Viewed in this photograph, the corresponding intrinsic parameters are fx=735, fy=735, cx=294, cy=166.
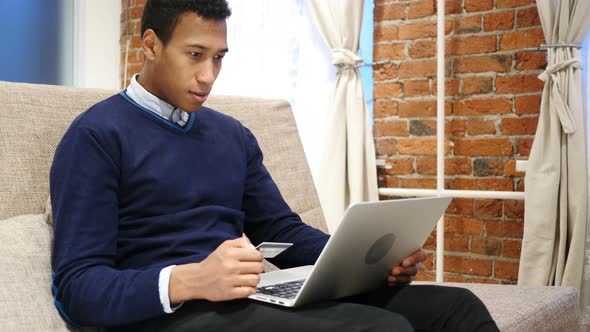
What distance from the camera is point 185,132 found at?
1405 millimetres

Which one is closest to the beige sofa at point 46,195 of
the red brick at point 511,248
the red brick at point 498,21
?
the red brick at point 511,248

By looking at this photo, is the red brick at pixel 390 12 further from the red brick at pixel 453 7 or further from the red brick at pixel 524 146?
the red brick at pixel 524 146

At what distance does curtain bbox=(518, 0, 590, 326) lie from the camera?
8.14 ft

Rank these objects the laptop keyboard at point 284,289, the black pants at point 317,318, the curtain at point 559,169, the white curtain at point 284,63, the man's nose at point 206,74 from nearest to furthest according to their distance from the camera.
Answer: the black pants at point 317,318 < the laptop keyboard at point 284,289 < the man's nose at point 206,74 < the curtain at point 559,169 < the white curtain at point 284,63

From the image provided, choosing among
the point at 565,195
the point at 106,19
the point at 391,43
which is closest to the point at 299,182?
the point at 565,195

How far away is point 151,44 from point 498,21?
5.82ft

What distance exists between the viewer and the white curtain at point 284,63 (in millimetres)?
3172

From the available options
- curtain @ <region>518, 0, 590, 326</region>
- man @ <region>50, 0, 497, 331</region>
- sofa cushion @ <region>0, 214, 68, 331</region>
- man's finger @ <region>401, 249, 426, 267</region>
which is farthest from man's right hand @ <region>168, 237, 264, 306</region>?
curtain @ <region>518, 0, 590, 326</region>

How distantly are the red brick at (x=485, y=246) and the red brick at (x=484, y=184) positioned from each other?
0.64 ft

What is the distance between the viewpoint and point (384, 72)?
3.07m

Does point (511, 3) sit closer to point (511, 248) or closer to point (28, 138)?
point (511, 248)

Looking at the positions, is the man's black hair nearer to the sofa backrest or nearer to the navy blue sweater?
the navy blue sweater

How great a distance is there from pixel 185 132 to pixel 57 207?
1.00 ft

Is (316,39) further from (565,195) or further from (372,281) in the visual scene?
(372,281)
